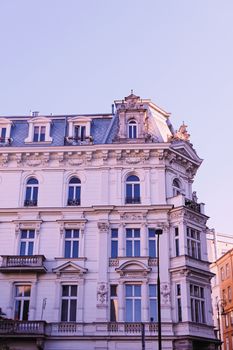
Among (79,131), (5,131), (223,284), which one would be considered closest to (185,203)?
(79,131)

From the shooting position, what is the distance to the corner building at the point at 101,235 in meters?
34.0

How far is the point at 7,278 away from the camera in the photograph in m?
35.6

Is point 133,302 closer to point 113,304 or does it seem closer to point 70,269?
point 113,304

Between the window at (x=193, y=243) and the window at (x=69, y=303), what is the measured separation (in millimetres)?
8508

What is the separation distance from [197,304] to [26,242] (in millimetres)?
12782

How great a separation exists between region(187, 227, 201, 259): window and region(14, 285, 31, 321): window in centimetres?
1160

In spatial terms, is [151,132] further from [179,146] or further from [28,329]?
[28,329]

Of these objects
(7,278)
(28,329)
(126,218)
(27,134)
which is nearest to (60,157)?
(27,134)

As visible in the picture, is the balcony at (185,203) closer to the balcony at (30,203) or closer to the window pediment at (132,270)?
the window pediment at (132,270)

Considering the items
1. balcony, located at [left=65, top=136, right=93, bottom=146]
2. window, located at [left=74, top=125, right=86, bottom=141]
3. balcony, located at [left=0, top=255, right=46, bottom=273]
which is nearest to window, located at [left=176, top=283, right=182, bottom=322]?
balcony, located at [left=0, top=255, right=46, bottom=273]

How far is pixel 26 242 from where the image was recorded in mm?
37062

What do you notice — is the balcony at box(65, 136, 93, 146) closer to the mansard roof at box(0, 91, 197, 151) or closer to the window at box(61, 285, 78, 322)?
the mansard roof at box(0, 91, 197, 151)

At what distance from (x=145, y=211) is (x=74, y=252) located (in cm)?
582

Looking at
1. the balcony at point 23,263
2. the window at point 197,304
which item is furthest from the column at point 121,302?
the balcony at point 23,263
